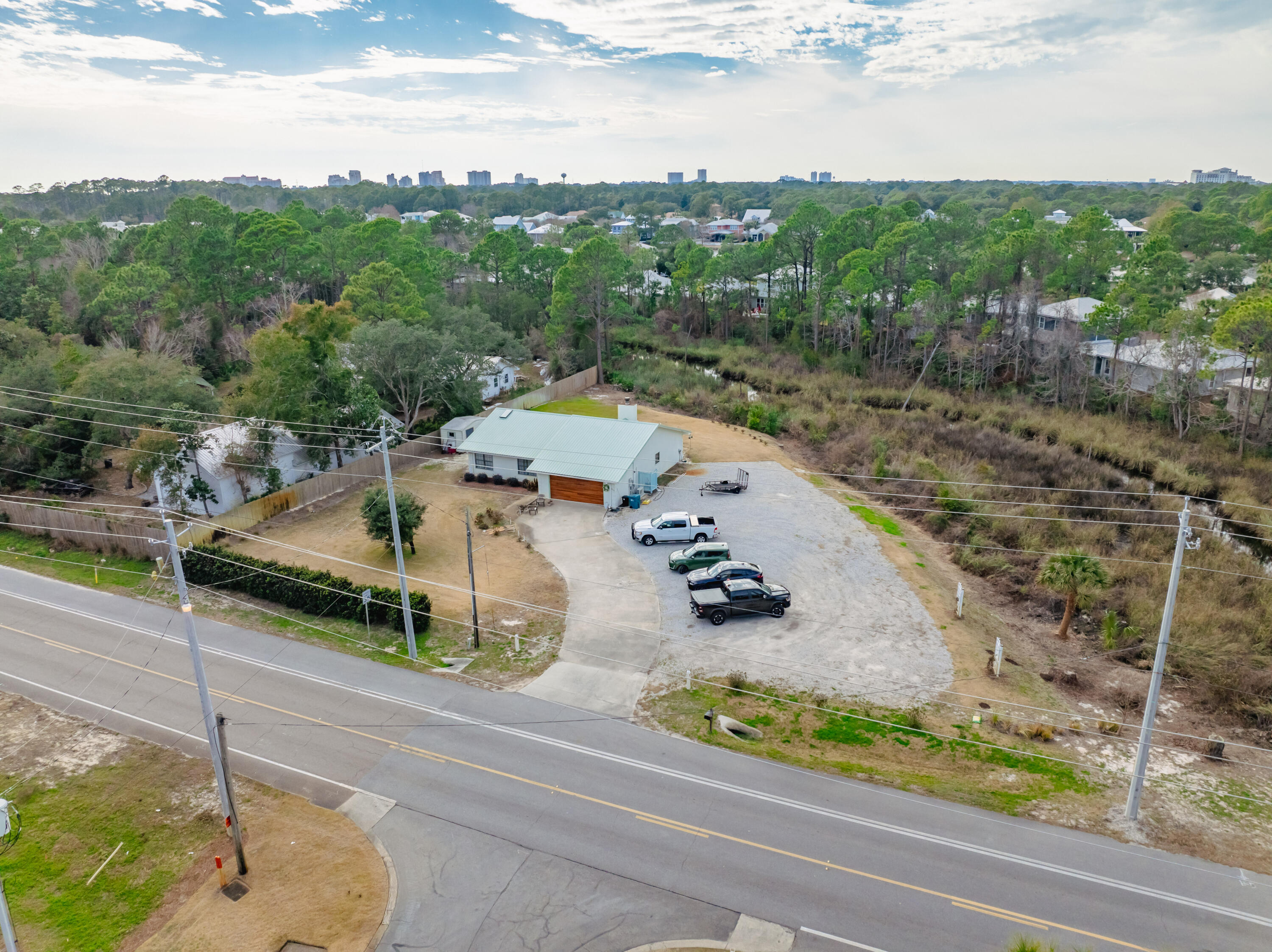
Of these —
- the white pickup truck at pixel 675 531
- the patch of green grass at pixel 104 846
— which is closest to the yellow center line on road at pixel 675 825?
the patch of green grass at pixel 104 846

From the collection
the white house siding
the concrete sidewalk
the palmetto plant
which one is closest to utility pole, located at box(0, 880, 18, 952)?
the concrete sidewalk

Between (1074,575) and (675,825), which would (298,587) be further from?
(1074,575)

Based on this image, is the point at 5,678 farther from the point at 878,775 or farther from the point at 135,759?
the point at 878,775

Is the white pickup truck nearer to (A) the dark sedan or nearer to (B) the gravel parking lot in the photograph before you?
(B) the gravel parking lot

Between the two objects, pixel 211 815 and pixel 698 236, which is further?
pixel 698 236

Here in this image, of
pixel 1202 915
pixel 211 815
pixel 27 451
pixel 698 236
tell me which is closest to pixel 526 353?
pixel 27 451

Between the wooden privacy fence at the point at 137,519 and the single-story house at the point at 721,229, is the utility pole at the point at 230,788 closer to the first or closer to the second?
the wooden privacy fence at the point at 137,519

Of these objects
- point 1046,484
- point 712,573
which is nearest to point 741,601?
point 712,573
